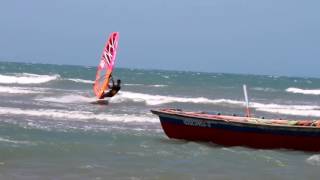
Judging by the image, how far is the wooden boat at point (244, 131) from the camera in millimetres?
12773

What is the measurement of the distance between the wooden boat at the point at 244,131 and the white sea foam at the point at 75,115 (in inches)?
190

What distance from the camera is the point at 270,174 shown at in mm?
10211

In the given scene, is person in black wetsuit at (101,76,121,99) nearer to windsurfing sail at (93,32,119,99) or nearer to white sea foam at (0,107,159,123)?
windsurfing sail at (93,32,119,99)

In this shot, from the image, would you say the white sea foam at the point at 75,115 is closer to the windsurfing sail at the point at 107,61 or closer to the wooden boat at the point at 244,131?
the windsurfing sail at the point at 107,61

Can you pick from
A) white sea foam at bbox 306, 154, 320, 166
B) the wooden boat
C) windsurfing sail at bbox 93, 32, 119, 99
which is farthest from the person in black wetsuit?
white sea foam at bbox 306, 154, 320, 166

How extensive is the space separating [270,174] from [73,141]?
468cm

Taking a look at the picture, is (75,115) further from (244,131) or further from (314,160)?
(314,160)

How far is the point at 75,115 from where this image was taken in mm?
19141

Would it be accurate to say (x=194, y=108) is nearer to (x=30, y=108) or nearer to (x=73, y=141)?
(x=30, y=108)

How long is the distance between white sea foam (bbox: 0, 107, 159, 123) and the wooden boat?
484cm

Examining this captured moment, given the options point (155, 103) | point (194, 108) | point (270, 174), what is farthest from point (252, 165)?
point (155, 103)

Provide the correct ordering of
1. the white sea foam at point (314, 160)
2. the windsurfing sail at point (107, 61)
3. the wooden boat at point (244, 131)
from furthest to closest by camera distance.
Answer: the windsurfing sail at point (107, 61), the wooden boat at point (244, 131), the white sea foam at point (314, 160)

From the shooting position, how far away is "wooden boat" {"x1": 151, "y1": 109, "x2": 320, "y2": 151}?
1277 centimetres

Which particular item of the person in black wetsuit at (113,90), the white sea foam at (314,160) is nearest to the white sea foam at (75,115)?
the person in black wetsuit at (113,90)
